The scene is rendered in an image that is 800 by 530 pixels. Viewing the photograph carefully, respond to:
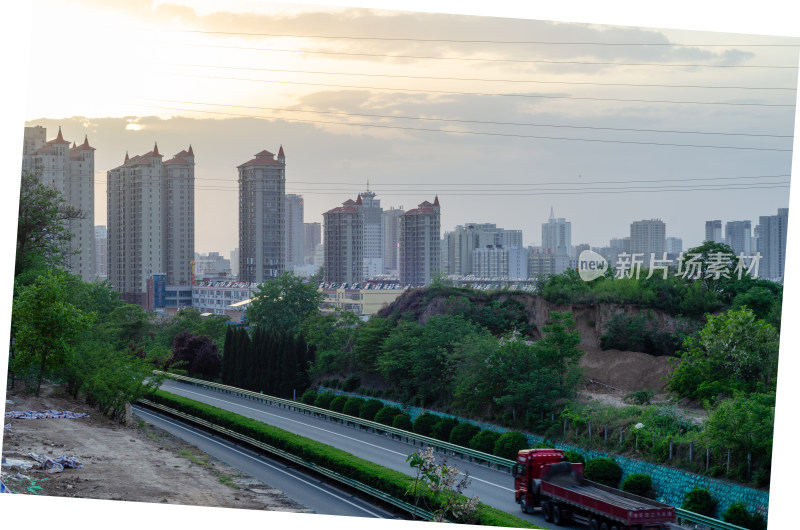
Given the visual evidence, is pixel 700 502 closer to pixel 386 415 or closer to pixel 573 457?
pixel 573 457

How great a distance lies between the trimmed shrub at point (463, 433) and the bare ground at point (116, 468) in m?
6.51

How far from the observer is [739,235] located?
34781mm

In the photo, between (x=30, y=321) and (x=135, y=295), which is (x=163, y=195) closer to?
(x=135, y=295)

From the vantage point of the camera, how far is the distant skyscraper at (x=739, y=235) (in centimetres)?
3303

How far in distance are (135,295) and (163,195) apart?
7.13m

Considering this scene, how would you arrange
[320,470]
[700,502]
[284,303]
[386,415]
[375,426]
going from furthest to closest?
1. [284,303]
2. [386,415]
3. [375,426]
4. [320,470]
5. [700,502]

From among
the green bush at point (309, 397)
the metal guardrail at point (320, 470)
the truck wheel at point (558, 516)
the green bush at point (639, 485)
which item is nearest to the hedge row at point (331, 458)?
the metal guardrail at point (320, 470)

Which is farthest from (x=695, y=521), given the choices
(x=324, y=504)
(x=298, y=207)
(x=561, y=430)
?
(x=298, y=207)

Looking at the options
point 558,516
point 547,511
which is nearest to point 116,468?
point 547,511

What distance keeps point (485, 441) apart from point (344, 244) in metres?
43.6

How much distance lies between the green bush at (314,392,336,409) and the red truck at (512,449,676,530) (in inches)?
543

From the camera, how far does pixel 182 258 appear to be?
2169 inches

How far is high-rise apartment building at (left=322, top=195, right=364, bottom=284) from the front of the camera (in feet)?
206

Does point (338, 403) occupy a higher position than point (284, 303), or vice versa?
point (284, 303)
